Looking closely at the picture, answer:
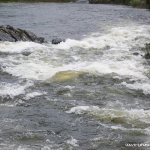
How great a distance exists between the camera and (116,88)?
13.0 metres

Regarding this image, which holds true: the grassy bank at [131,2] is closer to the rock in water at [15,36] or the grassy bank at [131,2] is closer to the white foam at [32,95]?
the rock in water at [15,36]

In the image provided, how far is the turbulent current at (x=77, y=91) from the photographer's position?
9.38m

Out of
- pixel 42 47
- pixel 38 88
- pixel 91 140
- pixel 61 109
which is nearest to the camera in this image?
pixel 91 140

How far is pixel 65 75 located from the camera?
14234 millimetres

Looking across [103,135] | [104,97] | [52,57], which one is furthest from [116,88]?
[52,57]

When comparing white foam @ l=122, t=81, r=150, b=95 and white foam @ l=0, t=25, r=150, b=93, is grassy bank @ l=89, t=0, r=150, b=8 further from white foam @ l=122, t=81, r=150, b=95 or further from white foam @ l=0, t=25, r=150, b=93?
white foam @ l=122, t=81, r=150, b=95

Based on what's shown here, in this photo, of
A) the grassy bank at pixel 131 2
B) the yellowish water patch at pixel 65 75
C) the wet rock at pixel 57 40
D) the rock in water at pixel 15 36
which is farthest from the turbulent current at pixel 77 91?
the grassy bank at pixel 131 2

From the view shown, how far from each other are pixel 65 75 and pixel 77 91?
1701 mm

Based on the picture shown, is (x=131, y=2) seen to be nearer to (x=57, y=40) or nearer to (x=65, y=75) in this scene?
(x=57, y=40)

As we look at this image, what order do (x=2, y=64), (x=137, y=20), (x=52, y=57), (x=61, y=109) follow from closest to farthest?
(x=61, y=109), (x=2, y=64), (x=52, y=57), (x=137, y=20)

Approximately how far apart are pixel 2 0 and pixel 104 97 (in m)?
27.5

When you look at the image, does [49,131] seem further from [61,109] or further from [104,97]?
[104,97]

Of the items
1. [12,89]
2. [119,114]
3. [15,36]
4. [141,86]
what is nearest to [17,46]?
[15,36]

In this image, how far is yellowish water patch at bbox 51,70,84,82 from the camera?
13930mm
